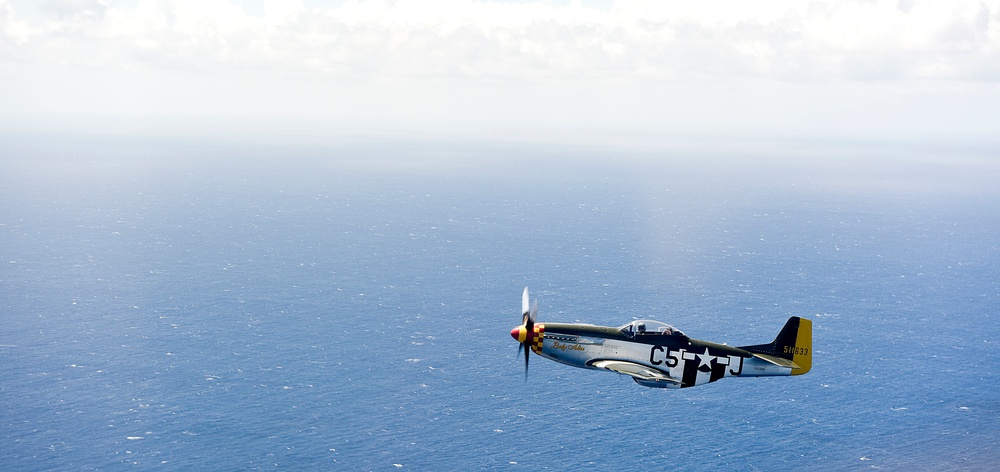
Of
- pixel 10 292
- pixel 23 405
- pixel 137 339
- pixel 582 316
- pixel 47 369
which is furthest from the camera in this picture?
pixel 10 292

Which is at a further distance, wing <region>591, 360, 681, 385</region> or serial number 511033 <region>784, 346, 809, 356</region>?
serial number 511033 <region>784, 346, 809, 356</region>

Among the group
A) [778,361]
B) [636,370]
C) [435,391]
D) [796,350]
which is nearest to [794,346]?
[796,350]

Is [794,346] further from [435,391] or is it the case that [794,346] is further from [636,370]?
[435,391]

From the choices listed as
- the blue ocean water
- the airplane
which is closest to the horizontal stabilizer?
the airplane

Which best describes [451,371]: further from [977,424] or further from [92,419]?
[977,424]

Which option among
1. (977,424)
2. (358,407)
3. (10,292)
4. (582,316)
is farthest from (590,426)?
(10,292)

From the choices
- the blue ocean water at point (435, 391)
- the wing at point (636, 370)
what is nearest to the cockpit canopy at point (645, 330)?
the wing at point (636, 370)

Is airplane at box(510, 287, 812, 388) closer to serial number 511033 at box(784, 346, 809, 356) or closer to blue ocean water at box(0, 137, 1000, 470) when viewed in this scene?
serial number 511033 at box(784, 346, 809, 356)
